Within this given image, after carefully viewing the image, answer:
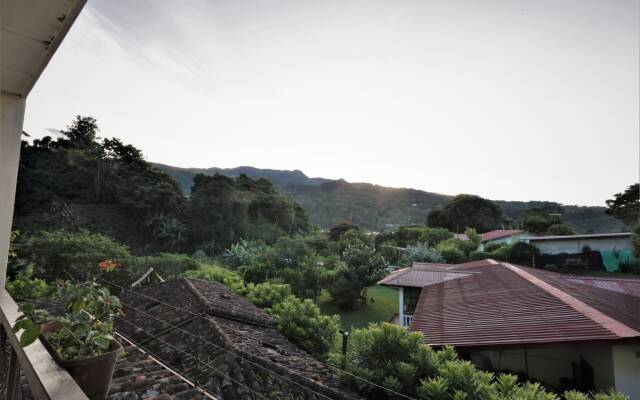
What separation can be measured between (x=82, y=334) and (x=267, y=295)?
1114 cm

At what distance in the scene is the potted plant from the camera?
4.45 ft

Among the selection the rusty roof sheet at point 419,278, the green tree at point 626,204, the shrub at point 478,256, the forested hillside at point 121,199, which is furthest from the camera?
the green tree at point 626,204

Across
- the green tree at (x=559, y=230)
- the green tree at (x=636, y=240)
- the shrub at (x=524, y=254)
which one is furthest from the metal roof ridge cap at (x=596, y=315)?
the green tree at (x=559, y=230)

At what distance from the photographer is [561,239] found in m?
25.6

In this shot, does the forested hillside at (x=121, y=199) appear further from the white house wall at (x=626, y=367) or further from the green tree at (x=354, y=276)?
the white house wall at (x=626, y=367)

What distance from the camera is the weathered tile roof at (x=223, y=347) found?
4406mm

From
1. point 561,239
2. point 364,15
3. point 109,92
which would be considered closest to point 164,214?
point 109,92

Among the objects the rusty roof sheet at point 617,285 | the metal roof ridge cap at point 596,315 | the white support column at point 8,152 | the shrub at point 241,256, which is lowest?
the shrub at point 241,256

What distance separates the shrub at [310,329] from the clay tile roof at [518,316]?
1879 millimetres

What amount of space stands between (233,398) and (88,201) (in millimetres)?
24877

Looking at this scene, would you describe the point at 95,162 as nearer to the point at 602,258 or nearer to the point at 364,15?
the point at 364,15

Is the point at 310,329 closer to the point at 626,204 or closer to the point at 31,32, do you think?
the point at 31,32

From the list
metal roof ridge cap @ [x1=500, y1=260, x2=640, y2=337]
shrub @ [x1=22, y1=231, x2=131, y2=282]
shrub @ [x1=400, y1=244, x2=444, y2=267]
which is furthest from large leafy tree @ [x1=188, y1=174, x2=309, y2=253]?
metal roof ridge cap @ [x1=500, y1=260, x2=640, y2=337]

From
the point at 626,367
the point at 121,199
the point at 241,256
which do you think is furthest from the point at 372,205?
the point at 626,367
